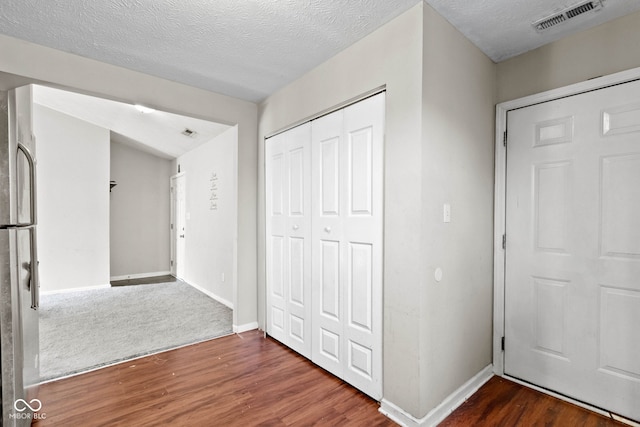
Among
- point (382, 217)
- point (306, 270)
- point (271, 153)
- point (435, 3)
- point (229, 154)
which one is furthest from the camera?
point (229, 154)

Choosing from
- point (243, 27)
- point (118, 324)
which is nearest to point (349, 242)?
point (243, 27)

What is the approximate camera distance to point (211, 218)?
4.88 metres

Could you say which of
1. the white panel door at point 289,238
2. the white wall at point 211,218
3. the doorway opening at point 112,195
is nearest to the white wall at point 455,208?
the white panel door at point 289,238

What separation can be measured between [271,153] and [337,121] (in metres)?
1.01

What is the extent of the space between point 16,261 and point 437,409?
2.47m

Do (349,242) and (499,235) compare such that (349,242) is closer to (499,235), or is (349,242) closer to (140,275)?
(499,235)

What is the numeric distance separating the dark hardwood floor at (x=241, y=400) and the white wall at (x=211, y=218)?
184 cm

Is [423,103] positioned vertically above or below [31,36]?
below

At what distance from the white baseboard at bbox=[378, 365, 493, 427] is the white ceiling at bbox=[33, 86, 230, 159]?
148 inches

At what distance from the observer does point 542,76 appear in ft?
7.17

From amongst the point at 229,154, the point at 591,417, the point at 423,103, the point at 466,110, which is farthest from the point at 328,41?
the point at 591,417

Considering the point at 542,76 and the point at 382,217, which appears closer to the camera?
the point at 382,217

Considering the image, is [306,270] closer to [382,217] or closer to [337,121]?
[382,217]

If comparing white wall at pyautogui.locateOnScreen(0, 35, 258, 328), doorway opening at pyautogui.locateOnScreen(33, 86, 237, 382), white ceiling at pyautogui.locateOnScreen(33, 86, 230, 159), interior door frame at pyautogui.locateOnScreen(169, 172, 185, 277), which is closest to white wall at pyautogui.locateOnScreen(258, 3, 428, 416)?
white wall at pyautogui.locateOnScreen(0, 35, 258, 328)
